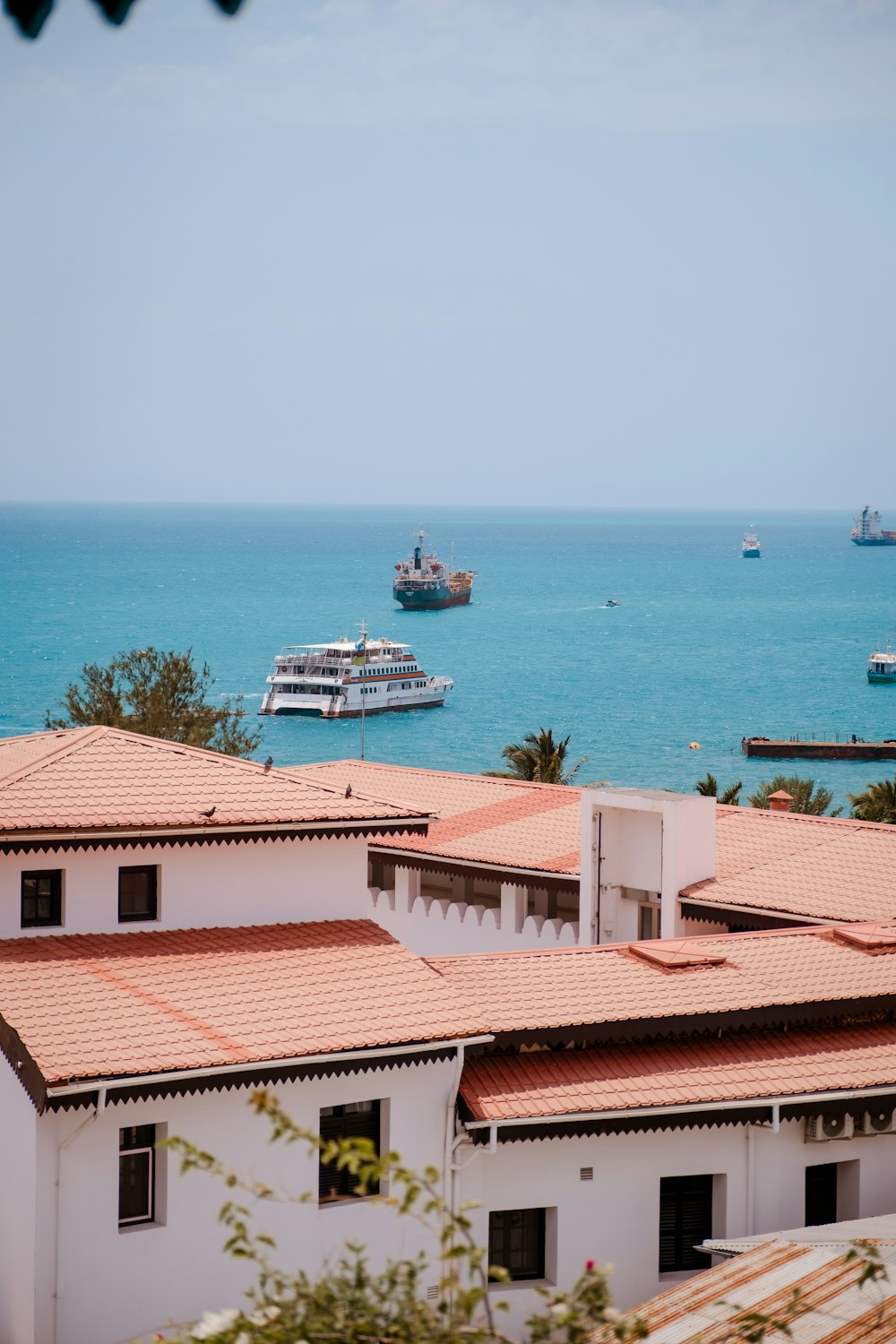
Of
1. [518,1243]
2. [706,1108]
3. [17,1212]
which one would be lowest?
[518,1243]

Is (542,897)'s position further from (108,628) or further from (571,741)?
(108,628)

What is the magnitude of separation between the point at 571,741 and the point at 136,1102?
111m

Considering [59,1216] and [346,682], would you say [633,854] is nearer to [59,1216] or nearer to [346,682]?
[59,1216]

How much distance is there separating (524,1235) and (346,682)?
11285 centimetres

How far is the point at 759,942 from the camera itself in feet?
73.0

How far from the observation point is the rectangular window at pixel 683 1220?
18500 millimetres

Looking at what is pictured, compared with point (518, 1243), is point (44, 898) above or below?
above

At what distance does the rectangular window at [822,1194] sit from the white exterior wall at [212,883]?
21.3 feet

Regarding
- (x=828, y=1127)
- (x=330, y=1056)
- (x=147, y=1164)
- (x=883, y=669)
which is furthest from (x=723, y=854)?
(x=883, y=669)

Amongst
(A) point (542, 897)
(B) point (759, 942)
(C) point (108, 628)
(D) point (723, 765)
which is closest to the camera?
(B) point (759, 942)

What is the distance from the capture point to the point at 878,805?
50.5 meters

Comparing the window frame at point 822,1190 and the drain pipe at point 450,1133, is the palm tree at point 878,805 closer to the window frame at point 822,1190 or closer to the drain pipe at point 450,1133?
the window frame at point 822,1190

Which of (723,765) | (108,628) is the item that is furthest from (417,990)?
(108,628)

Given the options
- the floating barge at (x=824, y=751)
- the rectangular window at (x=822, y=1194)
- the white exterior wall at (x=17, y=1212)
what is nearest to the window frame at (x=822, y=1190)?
the rectangular window at (x=822, y=1194)
